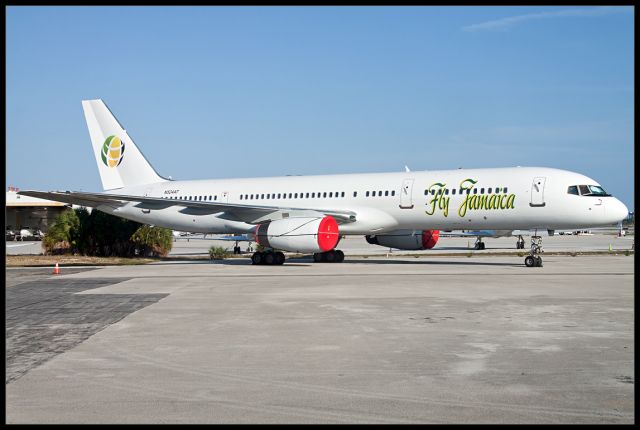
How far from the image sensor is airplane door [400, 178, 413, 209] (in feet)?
93.5

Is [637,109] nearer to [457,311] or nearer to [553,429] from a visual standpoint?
[553,429]

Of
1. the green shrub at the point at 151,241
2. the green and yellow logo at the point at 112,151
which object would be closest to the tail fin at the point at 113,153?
the green and yellow logo at the point at 112,151

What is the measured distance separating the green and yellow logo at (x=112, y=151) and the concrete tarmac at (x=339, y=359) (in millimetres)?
20380

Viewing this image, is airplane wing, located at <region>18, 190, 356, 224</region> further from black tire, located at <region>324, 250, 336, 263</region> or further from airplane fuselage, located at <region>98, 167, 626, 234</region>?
black tire, located at <region>324, 250, 336, 263</region>

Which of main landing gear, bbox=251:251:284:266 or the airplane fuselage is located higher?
the airplane fuselage

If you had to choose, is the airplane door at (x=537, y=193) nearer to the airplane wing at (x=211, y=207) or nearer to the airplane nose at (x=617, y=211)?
the airplane nose at (x=617, y=211)

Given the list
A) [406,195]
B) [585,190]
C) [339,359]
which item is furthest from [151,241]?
[339,359]

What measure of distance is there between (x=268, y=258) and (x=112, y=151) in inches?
452

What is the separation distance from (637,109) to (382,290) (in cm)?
922

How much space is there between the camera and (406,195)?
2862cm

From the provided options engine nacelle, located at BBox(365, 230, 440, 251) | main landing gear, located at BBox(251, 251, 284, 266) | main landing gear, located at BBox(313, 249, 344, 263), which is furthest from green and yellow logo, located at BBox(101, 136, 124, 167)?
engine nacelle, located at BBox(365, 230, 440, 251)

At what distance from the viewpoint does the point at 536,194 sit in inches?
1034

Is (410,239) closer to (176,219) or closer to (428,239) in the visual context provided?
(428,239)

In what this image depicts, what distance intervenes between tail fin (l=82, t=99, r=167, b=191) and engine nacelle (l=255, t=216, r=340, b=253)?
11.0 metres
